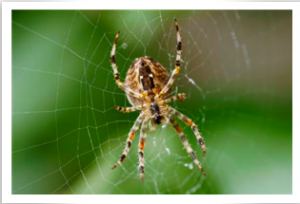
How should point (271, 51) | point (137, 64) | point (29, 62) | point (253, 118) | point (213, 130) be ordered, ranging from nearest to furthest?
1. point (137, 64)
2. point (29, 62)
3. point (213, 130)
4. point (253, 118)
5. point (271, 51)

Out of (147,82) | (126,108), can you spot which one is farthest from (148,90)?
(126,108)

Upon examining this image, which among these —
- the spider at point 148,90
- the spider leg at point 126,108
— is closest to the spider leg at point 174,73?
the spider at point 148,90

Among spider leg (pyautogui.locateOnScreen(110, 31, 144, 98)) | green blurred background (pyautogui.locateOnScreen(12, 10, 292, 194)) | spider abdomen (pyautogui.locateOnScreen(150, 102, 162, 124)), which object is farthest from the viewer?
green blurred background (pyautogui.locateOnScreen(12, 10, 292, 194))

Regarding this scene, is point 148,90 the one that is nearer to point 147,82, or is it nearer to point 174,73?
point 147,82

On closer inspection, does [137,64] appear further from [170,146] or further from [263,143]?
[263,143]

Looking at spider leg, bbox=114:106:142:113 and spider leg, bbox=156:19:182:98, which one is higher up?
spider leg, bbox=156:19:182:98

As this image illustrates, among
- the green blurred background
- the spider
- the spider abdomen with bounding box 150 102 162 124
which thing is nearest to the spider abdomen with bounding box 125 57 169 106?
the spider

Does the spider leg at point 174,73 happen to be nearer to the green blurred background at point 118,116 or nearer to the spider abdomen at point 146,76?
the spider abdomen at point 146,76

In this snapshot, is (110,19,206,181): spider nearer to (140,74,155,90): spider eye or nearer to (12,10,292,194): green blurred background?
(140,74,155,90): spider eye

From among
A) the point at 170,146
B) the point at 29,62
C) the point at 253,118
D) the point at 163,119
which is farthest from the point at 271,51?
the point at 29,62
